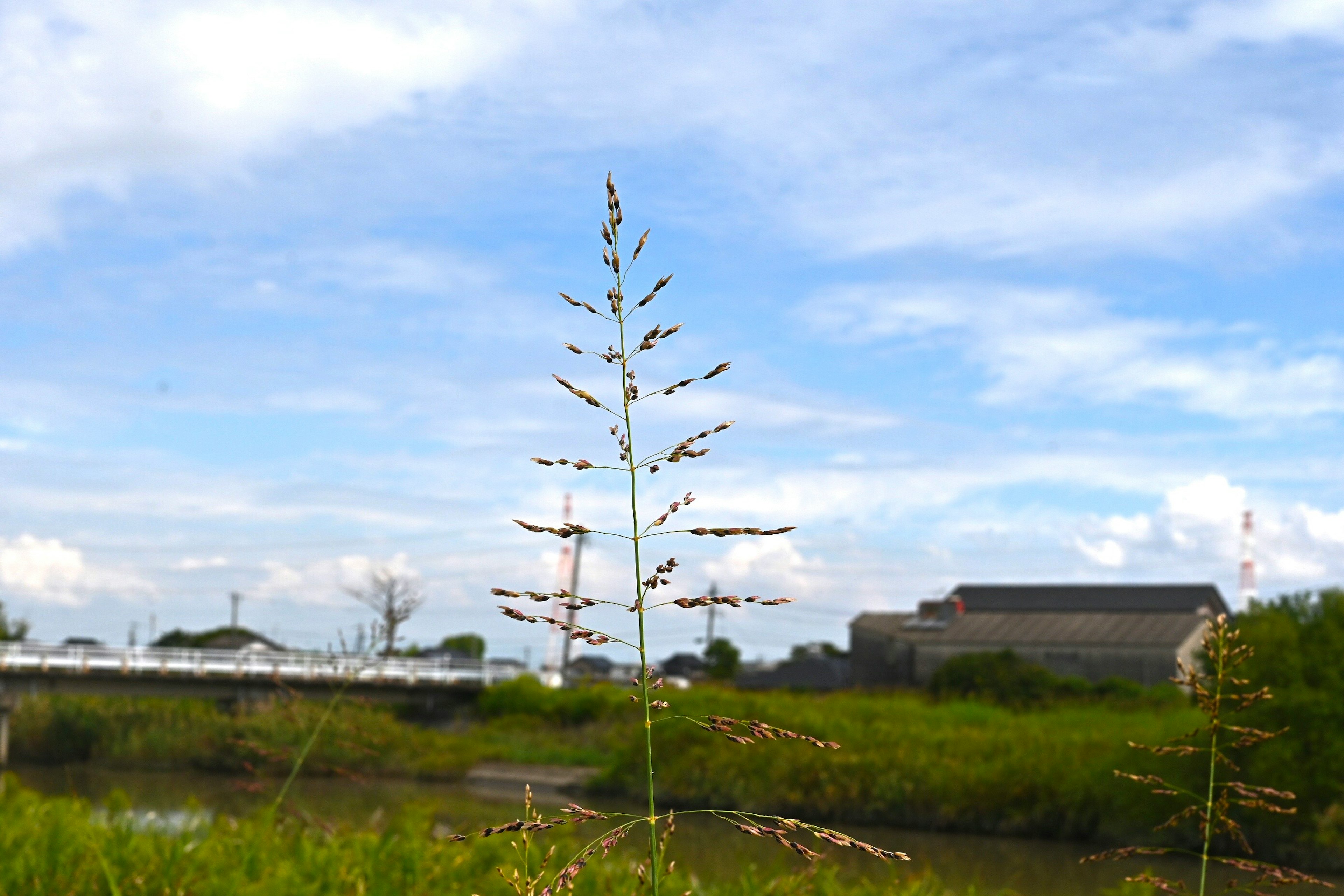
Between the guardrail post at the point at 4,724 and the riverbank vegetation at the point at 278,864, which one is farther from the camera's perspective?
the guardrail post at the point at 4,724

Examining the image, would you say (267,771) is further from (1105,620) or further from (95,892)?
(1105,620)

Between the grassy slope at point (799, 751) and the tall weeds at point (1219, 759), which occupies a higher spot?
the tall weeds at point (1219, 759)

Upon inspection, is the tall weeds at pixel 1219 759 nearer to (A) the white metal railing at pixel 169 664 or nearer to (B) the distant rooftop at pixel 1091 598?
(A) the white metal railing at pixel 169 664

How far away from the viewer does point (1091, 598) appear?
5281 centimetres

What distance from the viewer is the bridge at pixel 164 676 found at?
33.2 meters

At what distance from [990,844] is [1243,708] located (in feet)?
72.9

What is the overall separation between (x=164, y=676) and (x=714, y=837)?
2067cm

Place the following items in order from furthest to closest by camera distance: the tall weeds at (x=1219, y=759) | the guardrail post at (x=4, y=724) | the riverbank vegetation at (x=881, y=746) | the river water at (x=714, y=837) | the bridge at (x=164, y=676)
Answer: the bridge at (x=164, y=676)
the guardrail post at (x=4, y=724)
the riverbank vegetation at (x=881, y=746)
the river water at (x=714, y=837)
the tall weeds at (x=1219, y=759)

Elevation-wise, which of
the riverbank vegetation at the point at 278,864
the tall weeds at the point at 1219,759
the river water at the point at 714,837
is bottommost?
the river water at the point at 714,837

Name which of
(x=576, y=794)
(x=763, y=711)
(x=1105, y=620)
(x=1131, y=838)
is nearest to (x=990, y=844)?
(x=1131, y=838)

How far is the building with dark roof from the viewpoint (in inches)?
1736

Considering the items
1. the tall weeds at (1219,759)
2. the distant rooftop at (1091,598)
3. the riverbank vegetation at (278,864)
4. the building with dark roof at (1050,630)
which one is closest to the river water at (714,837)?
the riverbank vegetation at (278,864)

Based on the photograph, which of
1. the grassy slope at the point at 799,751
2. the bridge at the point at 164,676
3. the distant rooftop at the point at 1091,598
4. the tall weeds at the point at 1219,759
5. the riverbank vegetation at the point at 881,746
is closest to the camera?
the tall weeds at the point at 1219,759

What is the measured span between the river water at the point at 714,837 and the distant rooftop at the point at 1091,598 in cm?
2861
